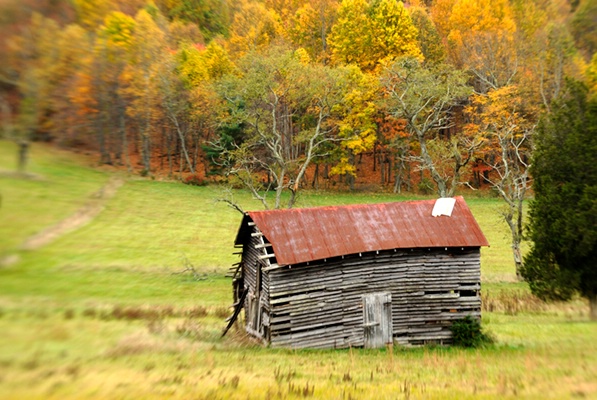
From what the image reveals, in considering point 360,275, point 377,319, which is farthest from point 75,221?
point 377,319

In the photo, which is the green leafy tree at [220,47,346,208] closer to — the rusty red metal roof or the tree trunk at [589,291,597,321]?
the rusty red metal roof

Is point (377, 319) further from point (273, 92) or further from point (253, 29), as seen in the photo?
point (253, 29)

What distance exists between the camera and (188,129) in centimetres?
6175

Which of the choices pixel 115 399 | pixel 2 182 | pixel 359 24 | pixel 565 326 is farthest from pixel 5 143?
pixel 359 24

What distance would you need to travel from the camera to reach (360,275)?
70.6ft

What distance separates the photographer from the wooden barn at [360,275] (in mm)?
20656

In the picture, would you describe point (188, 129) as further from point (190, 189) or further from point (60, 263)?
point (60, 263)

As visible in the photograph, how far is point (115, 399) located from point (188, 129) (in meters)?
53.2

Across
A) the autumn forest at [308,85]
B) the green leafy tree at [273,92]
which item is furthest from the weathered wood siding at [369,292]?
the green leafy tree at [273,92]

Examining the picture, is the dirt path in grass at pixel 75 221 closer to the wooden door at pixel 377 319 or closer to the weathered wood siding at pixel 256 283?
the weathered wood siding at pixel 256 283

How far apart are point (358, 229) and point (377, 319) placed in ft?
12.0

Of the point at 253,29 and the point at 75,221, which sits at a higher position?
the point at 253,29

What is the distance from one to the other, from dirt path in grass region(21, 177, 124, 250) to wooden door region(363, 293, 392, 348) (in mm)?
22175

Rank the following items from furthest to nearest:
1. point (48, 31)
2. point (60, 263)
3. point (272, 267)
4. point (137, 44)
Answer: point (137, 44), point (48, 31), point (60, 263), point (272, 267)
